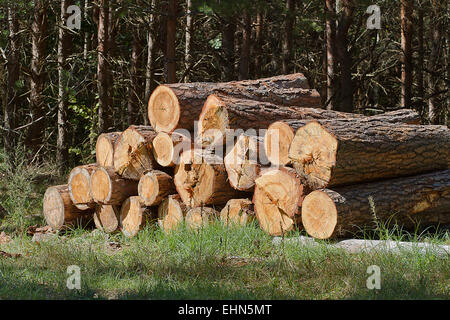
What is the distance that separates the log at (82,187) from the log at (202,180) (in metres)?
1.57

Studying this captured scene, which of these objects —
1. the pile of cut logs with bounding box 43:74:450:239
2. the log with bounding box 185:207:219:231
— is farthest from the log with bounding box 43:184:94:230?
the log with bounding box 185:207:219:231

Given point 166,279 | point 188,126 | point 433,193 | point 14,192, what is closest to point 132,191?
point 188,126

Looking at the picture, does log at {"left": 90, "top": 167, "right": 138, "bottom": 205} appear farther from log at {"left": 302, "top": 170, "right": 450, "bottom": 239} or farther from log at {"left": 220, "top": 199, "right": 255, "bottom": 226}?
log at {"left": 302, "top": 170, "right": 450, "bottom": 239}

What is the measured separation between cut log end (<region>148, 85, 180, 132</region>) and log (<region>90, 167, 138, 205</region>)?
88cm

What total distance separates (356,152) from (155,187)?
2.61 meters

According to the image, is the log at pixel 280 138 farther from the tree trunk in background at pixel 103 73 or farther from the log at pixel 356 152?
the tree trunk in background at pixel 103 73

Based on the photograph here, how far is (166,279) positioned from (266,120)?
2.94 meters

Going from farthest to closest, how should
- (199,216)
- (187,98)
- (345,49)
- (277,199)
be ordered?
1. (345,49)
2. (187,98)
3. (199,216)
4. (277,199)

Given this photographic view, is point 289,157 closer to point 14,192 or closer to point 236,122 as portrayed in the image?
point 236,122

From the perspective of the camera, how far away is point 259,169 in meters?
6.70

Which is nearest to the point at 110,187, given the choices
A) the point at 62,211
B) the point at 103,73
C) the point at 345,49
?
the point at 62,211

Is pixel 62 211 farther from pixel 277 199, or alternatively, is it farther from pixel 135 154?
pixel 277 199

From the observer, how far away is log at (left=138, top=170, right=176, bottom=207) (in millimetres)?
7293

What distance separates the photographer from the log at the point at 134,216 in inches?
295
